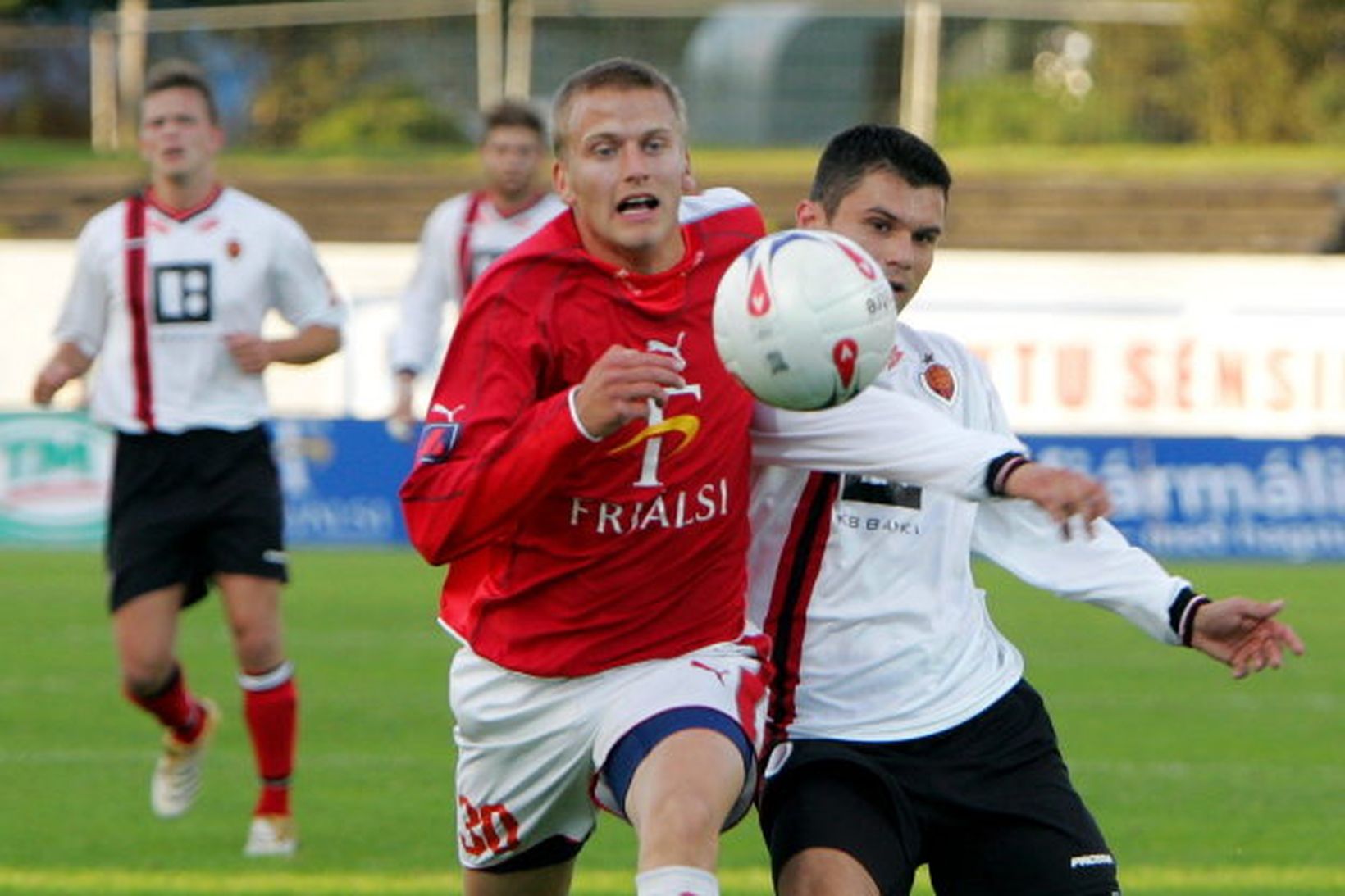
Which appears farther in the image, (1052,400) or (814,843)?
(1052,400)

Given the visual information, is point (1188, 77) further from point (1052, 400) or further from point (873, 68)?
point (1052, 400)

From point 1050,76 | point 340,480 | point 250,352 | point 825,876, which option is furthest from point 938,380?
point 1050,76

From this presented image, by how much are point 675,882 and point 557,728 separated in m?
0.63

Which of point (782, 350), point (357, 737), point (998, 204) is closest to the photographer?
point (782, 350)

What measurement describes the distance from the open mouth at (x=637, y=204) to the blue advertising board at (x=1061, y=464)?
41.7 ft

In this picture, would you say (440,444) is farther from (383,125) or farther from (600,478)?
(383,125)

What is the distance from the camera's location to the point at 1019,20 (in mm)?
28047

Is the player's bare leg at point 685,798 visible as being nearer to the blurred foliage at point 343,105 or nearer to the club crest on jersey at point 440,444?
the club crest on jersey at point 440,444

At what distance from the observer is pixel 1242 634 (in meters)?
5.07

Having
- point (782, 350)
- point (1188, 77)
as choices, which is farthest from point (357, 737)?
point (1188, 77)

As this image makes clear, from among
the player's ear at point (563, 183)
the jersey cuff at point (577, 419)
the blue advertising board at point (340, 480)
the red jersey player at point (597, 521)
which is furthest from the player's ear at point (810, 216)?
the blue advertising board at point (340, 480)

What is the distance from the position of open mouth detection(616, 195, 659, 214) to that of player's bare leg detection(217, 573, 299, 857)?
3.74 meters

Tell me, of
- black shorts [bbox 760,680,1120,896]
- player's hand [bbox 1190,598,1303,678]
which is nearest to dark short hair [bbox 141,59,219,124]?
black shorts [bbox 760,680,1120,896]

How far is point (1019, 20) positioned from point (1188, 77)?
2.00 m
